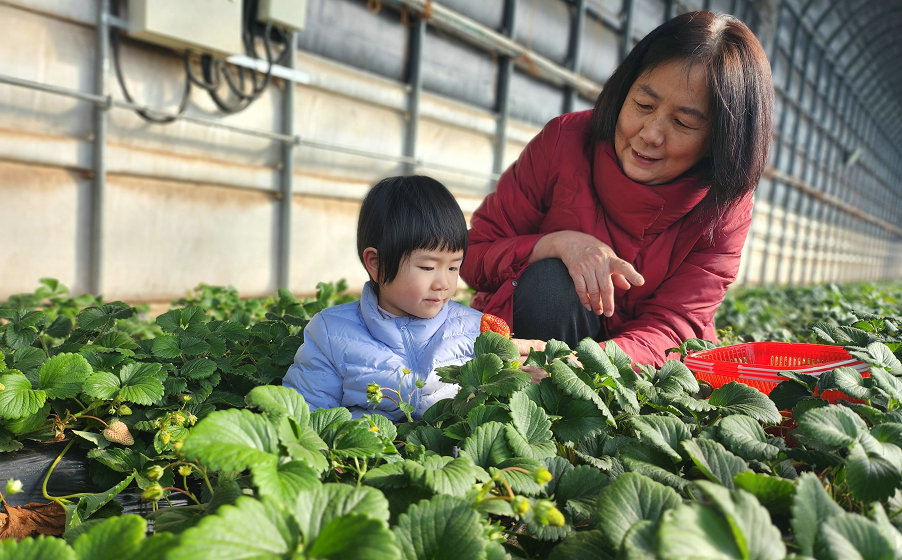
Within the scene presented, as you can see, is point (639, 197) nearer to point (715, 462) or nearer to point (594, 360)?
point (594, 360)

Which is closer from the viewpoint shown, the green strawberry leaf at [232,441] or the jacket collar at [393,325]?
the green strawberry leaf at [232,441]

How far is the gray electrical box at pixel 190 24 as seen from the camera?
3.10m

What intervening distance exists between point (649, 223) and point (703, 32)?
511mm

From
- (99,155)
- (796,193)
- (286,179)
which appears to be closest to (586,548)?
(99,155)

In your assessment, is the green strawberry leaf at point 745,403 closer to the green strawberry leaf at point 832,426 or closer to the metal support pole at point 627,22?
the green strawberry leaf at point 832,426

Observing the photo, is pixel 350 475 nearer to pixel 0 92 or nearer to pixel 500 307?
pixel 500 307

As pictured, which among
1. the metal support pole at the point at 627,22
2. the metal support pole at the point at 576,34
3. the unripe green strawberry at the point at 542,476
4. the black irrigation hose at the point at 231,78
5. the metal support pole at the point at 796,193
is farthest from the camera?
the metal support pole at the point at 796,193

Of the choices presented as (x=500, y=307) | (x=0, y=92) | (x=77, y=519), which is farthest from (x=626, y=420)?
(x=0, y=92)

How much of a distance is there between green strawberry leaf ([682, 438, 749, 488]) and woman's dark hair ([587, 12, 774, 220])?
3.27ft

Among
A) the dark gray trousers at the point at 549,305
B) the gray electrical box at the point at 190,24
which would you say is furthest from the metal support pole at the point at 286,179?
the dark gray trousers at the point at 549,305

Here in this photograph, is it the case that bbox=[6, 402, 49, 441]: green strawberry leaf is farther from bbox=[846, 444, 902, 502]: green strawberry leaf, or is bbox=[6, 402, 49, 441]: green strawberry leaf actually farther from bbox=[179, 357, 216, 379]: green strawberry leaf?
bbox=[846, 444, 902, 502]: green strawberry leaf

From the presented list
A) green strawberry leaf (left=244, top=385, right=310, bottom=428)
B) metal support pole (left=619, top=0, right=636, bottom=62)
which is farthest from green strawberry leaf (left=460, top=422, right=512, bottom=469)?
metal support pole (left=619, top=0, right=636, bottom=62)

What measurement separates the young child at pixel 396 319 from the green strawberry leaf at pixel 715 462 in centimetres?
65

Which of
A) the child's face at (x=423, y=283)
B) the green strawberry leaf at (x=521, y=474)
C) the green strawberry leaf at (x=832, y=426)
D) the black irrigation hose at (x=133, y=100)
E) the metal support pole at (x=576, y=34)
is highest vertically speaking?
the metal support pole at (x=576, y=34)
